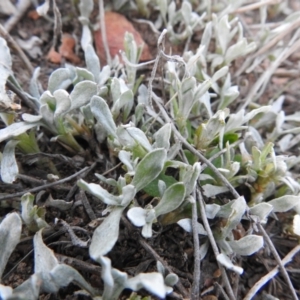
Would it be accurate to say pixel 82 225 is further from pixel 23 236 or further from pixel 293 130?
pixel 293 130

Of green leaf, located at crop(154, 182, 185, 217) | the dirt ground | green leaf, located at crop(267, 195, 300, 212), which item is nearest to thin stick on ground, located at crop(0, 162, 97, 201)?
the dirt ground

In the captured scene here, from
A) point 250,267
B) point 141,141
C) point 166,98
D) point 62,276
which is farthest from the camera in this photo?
point 166,98

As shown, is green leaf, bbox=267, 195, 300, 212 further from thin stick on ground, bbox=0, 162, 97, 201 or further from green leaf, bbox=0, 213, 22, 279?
green leaf, bbox=0, 213, 22, 279

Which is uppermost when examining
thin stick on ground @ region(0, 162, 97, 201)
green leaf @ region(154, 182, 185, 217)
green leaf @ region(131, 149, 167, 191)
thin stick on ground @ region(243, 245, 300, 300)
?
green leaf @ region(131, 149, 167, 191)

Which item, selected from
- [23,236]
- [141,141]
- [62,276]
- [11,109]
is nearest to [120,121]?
[141,141]

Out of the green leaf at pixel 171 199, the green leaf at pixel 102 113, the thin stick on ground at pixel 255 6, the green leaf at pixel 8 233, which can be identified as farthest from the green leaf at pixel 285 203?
the thin stick on ground at pixel 255 6

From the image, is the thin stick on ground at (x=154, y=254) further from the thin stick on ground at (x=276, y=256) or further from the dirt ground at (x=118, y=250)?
the thin stick on ground at (x=276, y=256)

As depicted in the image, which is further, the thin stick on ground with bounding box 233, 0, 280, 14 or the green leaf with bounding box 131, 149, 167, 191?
the thin stick on ground with bounding box 233, 0, 280, 14
